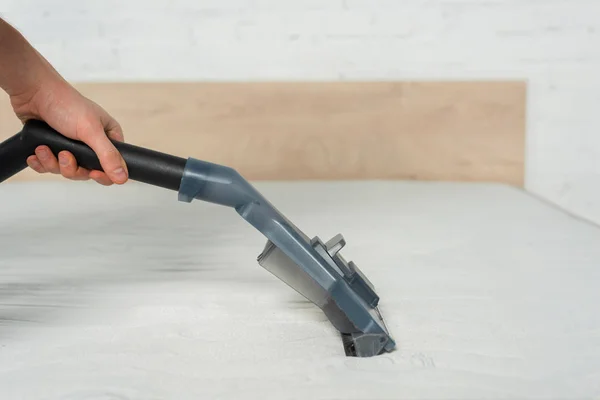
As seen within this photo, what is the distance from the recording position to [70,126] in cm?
68

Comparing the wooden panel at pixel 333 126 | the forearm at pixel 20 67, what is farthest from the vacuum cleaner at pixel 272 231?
the wooden panel at pixel 333 126

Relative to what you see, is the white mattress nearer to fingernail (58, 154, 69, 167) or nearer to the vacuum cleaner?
the vacuum cleaner

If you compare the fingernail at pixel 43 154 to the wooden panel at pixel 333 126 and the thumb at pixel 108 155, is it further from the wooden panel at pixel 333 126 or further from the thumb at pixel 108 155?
the wooden panel at pixel 333 126

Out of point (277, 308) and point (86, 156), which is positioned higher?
point (86, 156)

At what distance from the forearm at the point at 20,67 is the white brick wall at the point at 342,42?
858 millimetres

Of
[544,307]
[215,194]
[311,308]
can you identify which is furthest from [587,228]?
[215,194]

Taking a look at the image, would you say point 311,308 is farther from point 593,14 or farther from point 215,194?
point 593,14

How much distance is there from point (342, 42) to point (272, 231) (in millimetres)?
1080

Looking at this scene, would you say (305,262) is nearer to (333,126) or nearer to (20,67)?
(20,67)

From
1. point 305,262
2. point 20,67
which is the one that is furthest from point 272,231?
point 20,67

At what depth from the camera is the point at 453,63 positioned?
5.24ft

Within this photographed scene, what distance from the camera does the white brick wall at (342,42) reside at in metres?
1.56

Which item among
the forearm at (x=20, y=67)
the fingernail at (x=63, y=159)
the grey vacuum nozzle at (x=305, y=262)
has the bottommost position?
the grey vacuum nozzle at (x=305, y=262)

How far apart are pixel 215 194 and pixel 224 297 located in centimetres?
14
